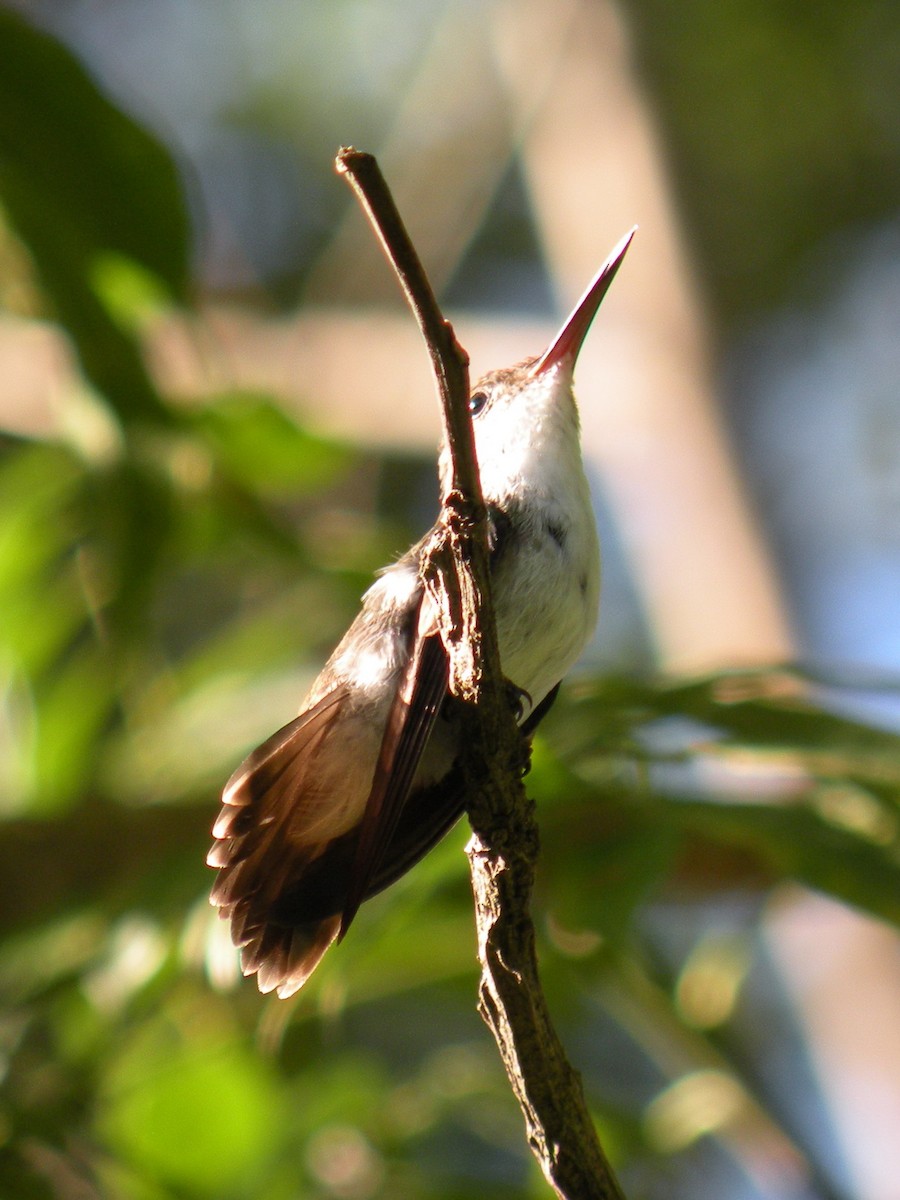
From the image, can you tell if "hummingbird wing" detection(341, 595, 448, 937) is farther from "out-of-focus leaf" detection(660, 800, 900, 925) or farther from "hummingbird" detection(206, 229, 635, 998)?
"out-of-focus leaf" detection(660, 800, 900, 925)

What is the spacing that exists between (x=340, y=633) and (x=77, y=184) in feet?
4.67

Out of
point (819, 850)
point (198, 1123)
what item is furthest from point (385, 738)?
point (198, 1123)

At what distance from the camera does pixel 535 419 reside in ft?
10.5

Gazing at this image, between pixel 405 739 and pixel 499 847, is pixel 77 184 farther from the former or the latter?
pixel 499 847

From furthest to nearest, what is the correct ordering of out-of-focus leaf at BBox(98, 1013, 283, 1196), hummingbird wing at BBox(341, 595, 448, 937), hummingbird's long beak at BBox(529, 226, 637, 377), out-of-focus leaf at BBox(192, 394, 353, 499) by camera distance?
out-of-focus leaf at BBox(192, 394, 353, 499)
out-of-focus leaf at BBox(98, 1013, 283, 1196)
hummingbird's long beak at BBox(529, 226, 637, 377)
hummingbird wing at BBox(341, 595, 448, 937)

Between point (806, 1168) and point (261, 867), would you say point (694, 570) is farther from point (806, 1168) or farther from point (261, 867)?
point (261, 867)

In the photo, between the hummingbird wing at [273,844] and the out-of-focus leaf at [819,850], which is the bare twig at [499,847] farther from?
the out-of-focus leaf at [819,850]

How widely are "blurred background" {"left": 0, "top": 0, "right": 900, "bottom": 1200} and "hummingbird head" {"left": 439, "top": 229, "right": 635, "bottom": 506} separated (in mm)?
440

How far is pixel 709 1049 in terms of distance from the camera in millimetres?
3461

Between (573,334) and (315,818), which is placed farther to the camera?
(573,334)

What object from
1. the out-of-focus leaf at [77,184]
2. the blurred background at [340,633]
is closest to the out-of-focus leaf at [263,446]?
the blurred background at [340,633]

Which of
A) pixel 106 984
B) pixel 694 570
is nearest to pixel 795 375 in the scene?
pixel 694 570

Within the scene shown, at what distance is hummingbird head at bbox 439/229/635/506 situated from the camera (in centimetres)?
292

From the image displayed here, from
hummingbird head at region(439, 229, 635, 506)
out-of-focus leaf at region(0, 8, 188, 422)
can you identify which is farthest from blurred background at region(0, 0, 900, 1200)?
hummingbird head at region(439, 229, 635, 506)
